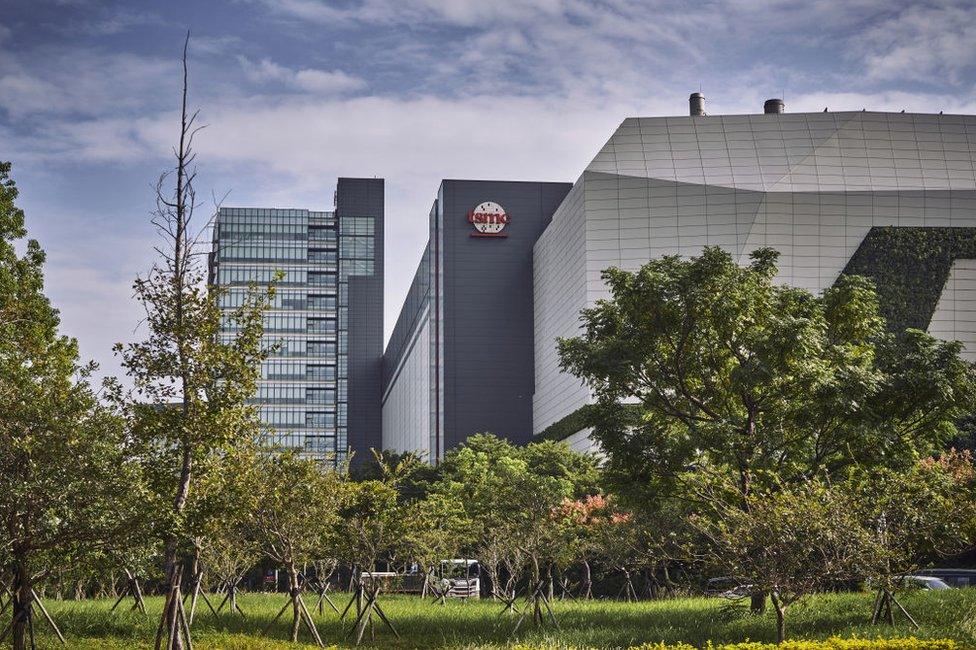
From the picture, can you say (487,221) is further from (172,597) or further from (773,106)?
(172,597)

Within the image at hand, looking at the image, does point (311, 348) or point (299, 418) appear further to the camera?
point (311, 348)

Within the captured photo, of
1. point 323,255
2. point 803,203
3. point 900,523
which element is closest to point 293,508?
point 900,523

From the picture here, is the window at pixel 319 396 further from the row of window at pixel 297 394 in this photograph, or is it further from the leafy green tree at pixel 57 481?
the leafy green tree at pixel 57 481

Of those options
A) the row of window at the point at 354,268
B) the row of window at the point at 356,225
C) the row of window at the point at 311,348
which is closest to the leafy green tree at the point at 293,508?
the row of window at the point at 311,348

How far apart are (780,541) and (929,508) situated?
4094 mm

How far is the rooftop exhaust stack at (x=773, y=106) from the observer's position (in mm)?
82000

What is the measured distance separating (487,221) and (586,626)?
71690 mm

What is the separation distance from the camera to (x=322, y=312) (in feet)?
475

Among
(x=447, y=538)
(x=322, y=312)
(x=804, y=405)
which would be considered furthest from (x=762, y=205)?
(x=322, y=312)

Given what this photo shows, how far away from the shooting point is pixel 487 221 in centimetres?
9562

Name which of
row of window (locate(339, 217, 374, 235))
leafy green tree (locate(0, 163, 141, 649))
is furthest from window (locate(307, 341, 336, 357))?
leafy green tree (locate(0, 163, 141, 649))

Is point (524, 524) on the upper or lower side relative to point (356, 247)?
lower

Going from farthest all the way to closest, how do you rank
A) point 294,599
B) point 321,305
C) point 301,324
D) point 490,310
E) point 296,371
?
1. point 321,305
2. point 301,324
3. point 296,371
4. point 490,310
5. point 294,599

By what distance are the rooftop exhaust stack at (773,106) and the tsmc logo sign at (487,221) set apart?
2502 centimetres
